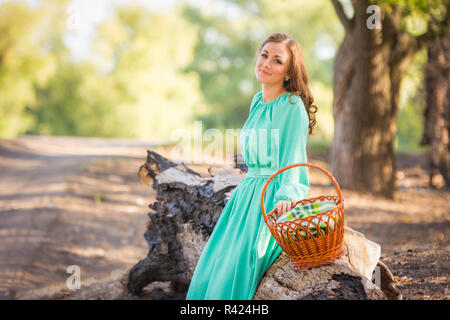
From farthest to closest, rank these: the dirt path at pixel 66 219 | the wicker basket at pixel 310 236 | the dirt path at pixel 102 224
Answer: the dirt path at pixel 66 219 → the dirt path at pixel 102 224 → the wicker basket at pixel 310 236

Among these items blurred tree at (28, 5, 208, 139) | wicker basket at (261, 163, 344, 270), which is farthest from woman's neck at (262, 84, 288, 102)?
blurred tree at (28, 5, 208, 139)

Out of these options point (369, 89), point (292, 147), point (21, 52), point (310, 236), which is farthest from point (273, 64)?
point (21, 52)

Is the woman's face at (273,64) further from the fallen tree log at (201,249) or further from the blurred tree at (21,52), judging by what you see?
the blurred tree at (21,52)

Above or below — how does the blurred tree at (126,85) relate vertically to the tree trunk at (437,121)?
above

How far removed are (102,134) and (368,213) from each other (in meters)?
20.8

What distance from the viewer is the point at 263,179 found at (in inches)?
102

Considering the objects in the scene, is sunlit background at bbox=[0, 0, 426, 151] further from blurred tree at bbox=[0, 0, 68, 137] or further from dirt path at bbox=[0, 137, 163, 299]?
dirt path at bbox=[0, 137, 163, 299]

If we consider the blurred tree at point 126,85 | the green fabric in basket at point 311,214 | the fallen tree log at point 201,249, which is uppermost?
the blurred tree at point 126,85

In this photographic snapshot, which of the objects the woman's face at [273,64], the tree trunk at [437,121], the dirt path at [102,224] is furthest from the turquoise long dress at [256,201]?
the tree trunk at [437,121]

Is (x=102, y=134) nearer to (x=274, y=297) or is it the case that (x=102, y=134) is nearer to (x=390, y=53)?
(x=390, y=53)

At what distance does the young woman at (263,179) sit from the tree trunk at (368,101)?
19.5 feet

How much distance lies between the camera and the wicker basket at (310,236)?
2.11 meters

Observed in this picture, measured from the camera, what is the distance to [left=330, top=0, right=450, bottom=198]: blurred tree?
8.11 m

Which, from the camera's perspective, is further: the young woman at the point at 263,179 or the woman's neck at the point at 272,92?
the woman's neck at the point at 272,92
